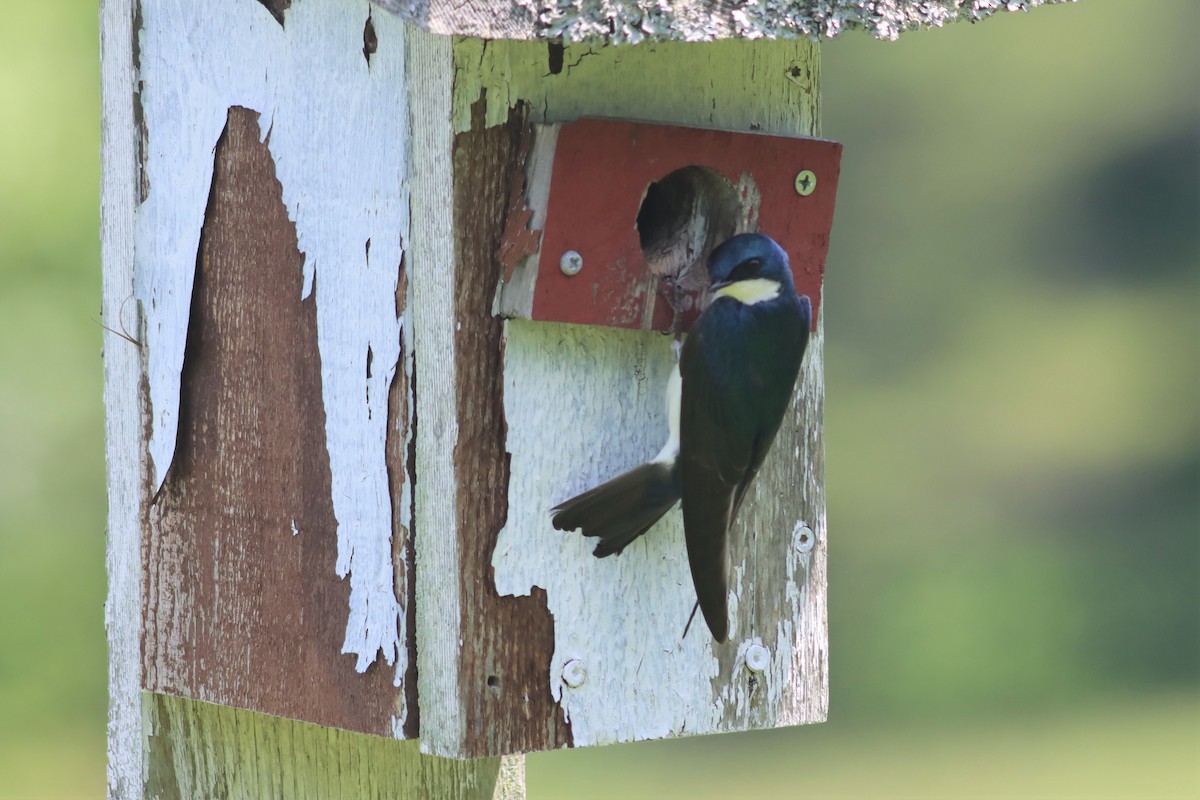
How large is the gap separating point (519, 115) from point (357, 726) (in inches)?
26.7

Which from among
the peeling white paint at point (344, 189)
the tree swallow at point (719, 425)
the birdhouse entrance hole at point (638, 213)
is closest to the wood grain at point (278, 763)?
the peeling white paint at point (344, 189)

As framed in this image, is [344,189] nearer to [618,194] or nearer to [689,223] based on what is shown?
[618,194]

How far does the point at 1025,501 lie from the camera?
21.5ft

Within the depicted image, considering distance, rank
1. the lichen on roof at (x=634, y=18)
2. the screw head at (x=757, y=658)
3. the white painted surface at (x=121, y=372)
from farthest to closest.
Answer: the white painted surface at (x=121, y=372)
the screw head at (x=757, y=658)
the lichen on roof at (x=634, y=18)

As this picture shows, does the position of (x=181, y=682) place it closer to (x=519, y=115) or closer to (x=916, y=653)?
(x=519, y=115)

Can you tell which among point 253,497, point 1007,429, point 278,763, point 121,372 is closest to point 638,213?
point 253,497

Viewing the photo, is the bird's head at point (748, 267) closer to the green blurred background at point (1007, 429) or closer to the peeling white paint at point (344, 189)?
the peeling white paint at point (344, 189)

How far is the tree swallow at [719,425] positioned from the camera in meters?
1.81

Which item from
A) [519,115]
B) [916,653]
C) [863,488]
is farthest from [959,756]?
[519,115]

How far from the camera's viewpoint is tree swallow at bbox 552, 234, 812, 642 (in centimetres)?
181

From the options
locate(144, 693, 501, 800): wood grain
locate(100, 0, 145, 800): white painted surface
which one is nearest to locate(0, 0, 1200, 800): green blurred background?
locate(144, 693, 501, 800): wood grain

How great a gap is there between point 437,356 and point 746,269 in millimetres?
339

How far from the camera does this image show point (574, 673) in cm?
187

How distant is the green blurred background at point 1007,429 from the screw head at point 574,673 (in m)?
3.84
